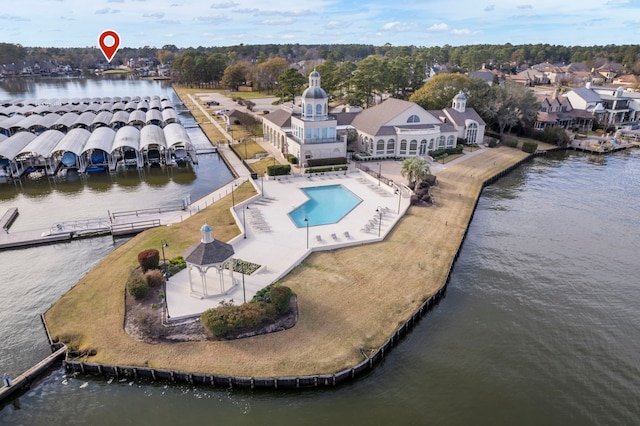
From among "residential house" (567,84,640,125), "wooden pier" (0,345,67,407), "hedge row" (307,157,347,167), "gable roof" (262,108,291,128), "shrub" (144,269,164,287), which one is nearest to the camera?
"wooden pier" (0,345,67,407)

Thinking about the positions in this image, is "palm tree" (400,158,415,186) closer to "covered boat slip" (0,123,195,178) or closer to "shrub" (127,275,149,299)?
"shrub" (127,275,149,299)

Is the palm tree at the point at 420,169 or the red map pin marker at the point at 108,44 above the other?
the red map pin marker at the point at 108,44

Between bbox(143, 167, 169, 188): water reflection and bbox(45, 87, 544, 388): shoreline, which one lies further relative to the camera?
bbox(143, 167, 169, 188): water reflection

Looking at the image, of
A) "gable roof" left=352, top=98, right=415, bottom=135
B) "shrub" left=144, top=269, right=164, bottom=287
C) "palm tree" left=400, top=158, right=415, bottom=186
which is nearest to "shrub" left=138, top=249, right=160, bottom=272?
"shrub" left=144, top=269, right=164, bottom=287

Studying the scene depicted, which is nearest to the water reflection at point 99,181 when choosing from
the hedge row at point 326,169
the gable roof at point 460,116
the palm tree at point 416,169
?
the hedge row at point 326,169

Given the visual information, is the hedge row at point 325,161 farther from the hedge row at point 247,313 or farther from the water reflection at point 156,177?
the hedge row at point 247,313

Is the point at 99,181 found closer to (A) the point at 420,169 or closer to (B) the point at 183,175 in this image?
(B) the point at 183,175

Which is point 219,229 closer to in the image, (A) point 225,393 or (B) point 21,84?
(A) point 225,393
